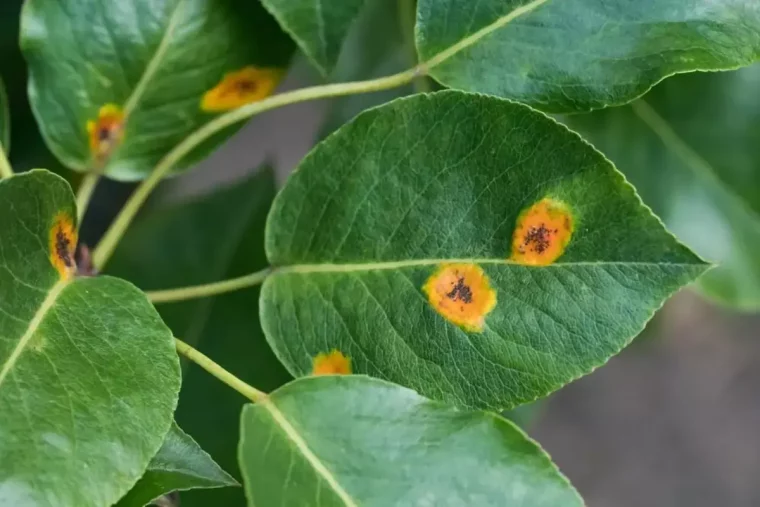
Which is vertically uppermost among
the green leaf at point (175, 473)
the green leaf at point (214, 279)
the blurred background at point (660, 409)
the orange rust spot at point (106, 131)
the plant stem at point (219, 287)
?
the orange rust spot at point (106, 131)

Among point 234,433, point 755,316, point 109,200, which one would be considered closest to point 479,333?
point 234,433

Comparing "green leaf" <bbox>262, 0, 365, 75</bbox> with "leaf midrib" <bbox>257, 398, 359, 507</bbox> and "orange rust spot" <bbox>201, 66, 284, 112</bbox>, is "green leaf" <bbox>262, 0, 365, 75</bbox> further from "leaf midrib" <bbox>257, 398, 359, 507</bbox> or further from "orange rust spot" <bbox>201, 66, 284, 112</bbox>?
"leaf midrib" <bbox>257, 398, 359, 507</bbox>

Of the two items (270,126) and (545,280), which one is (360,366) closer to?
(545,280)

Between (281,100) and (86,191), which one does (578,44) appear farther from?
(86,191)

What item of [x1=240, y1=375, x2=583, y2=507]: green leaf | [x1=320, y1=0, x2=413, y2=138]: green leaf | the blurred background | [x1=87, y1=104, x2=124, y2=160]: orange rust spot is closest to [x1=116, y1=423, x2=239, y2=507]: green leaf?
[x1=240, y1=375, x2=583, y2=507]: green leaf

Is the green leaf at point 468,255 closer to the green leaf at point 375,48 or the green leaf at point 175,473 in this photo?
the green leaf at point 175,473

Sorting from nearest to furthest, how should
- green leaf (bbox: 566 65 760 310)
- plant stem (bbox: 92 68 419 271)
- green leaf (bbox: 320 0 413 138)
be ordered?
plant stem (bbox: 92 68 419 271)
green leaf (bbox: 566 65 760 310)
green leaf (bbox: 320 0 413 138)

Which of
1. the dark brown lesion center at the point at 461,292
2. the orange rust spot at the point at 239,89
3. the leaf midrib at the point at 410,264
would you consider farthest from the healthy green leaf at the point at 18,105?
the dark brown lesion center at the point at 461,292
